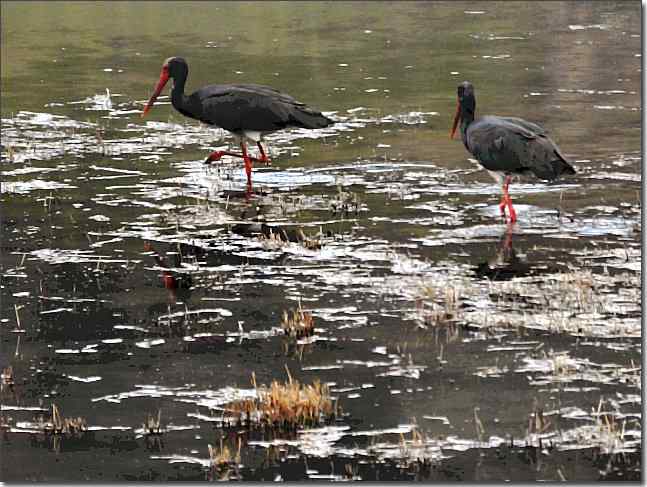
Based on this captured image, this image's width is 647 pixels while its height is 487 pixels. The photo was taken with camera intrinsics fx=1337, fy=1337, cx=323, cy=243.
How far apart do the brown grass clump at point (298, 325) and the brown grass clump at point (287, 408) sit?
4.92 feet

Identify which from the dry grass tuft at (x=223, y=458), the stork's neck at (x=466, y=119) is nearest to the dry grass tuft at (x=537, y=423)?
the dry grass tuft at (x=223, y=458)

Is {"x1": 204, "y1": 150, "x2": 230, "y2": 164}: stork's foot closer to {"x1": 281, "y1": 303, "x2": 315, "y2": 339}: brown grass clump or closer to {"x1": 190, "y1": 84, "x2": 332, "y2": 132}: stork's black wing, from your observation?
{"x1": 190, "y1": 84, "x2": 332, "y2": 132}: stork's black wing

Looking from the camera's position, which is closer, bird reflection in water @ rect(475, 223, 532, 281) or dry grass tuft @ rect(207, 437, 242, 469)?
dry grass tuft @ rect(207, 437, 242, 469)

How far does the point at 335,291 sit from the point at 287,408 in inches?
116

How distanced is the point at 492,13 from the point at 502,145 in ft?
87.7

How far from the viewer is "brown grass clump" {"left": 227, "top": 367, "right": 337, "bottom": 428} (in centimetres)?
872

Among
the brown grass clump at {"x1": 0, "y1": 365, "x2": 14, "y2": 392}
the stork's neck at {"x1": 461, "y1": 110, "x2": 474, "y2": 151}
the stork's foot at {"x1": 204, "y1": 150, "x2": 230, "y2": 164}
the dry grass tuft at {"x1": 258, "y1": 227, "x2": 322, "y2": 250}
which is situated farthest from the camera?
the stork's foot at {"x1": 204, "y1": 150, "x2": 230, "y2": 164}

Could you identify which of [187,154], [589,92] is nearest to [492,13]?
[589,92]

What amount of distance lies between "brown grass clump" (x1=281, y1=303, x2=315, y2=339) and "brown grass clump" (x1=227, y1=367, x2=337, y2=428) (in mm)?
1500

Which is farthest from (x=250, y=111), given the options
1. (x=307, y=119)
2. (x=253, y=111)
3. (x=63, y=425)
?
(x=63, y=425)

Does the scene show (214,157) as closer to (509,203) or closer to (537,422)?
(509,203)

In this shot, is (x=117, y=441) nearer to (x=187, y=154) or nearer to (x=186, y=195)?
(x=186, y=195)

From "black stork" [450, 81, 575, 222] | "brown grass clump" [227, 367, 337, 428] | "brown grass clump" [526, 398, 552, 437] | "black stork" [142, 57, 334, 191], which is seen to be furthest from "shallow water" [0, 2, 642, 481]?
"black stork" [142, 57, 334, 191]

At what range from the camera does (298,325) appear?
10547 mm
